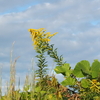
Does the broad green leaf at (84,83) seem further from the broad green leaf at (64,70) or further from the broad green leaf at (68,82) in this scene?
the broad green leaf at (64,70)

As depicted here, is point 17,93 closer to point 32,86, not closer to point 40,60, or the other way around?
point 32,86

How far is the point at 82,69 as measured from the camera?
470 cm

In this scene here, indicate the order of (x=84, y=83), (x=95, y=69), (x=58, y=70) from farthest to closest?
1. (x=58, y=70)
2. (x=95, y=69)
3. (x=84, y=83)

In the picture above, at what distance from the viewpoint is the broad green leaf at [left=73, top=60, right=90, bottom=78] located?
4680 millimetres

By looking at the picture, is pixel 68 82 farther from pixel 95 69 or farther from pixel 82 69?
pixel 95 69

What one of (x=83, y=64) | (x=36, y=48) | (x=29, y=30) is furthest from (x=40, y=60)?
(x=83, y=64)

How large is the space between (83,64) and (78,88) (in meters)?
0.41

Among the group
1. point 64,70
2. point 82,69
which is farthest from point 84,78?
point 64,70

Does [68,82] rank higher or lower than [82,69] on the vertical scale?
lower

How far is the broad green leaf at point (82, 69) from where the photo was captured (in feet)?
15.4

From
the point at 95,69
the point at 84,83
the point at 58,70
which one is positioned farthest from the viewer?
the point at 58,70

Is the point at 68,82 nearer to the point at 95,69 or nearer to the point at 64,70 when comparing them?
the point at 64,70

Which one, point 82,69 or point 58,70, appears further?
point 58,70

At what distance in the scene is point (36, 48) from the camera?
5316mm
